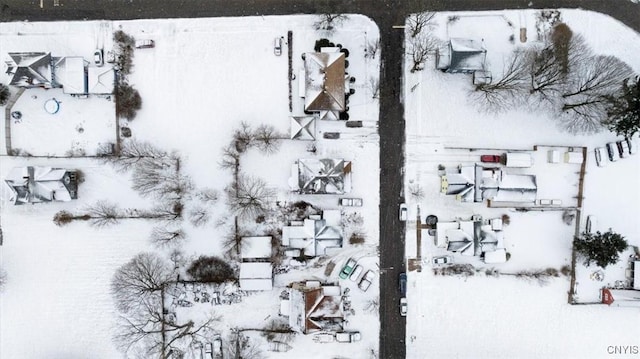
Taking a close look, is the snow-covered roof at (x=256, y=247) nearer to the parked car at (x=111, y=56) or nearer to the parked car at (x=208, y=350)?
the parked car at (x=208, y=350)

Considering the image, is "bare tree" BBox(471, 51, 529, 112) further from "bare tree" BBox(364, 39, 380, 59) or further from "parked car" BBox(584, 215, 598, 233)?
"parked car" BBox(584, 215, 598, 233)

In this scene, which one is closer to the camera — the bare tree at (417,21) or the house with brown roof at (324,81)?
the house with brown roof at (324,81)

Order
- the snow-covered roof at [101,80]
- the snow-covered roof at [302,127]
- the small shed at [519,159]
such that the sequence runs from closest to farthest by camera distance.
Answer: the snow-covered roof at [302,127] < the snow-covered roof at [101,80] < the small shed at [519,159]

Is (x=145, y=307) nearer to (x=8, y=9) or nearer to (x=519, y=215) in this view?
(x=8, y=9)

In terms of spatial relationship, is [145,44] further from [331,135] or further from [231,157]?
[331,135]

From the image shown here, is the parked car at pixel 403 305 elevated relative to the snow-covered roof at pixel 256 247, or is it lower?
lower

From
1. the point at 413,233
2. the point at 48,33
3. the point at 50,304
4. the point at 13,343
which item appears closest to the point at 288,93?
the point at 413,233

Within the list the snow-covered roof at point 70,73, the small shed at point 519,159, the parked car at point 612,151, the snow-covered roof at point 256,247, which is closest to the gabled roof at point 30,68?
the snow-covered roof at point 70,73
